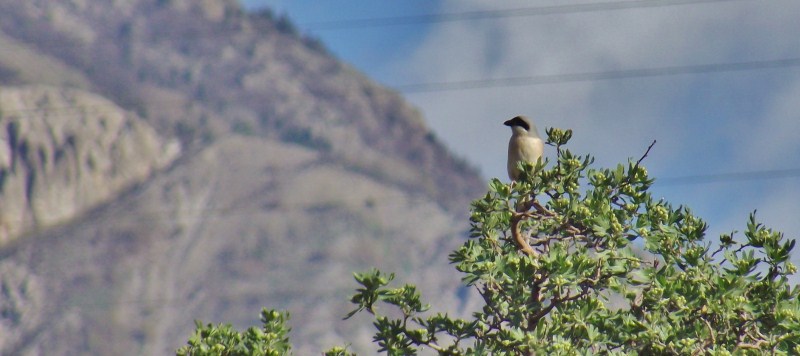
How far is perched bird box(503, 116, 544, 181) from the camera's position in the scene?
13.9 meters

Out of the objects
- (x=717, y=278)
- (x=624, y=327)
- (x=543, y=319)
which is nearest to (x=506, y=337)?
(x=543, y=319)

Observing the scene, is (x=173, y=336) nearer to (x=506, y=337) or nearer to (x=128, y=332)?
(x=128, y=332)

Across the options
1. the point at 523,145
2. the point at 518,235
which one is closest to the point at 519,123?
the point at 523,145

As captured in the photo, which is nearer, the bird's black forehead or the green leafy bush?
the green leafy bush

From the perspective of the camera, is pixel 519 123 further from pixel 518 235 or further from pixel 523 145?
pixel 518 235

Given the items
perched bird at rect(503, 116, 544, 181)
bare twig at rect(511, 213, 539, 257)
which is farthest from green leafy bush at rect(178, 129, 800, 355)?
perched bird at rect(503, 116, 544, 181)

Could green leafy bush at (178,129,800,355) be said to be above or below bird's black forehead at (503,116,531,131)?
below

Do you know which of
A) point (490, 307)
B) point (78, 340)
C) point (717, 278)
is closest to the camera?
Result: point (717, 278)

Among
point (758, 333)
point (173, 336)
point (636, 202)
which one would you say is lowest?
point (758, 333)

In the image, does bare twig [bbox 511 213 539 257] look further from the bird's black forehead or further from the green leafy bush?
the bird's black forehead

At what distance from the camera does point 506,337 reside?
9180 millimetres

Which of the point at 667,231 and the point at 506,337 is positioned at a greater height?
the point at 667,231

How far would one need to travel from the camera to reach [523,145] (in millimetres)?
13953

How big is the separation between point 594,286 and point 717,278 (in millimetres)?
988
